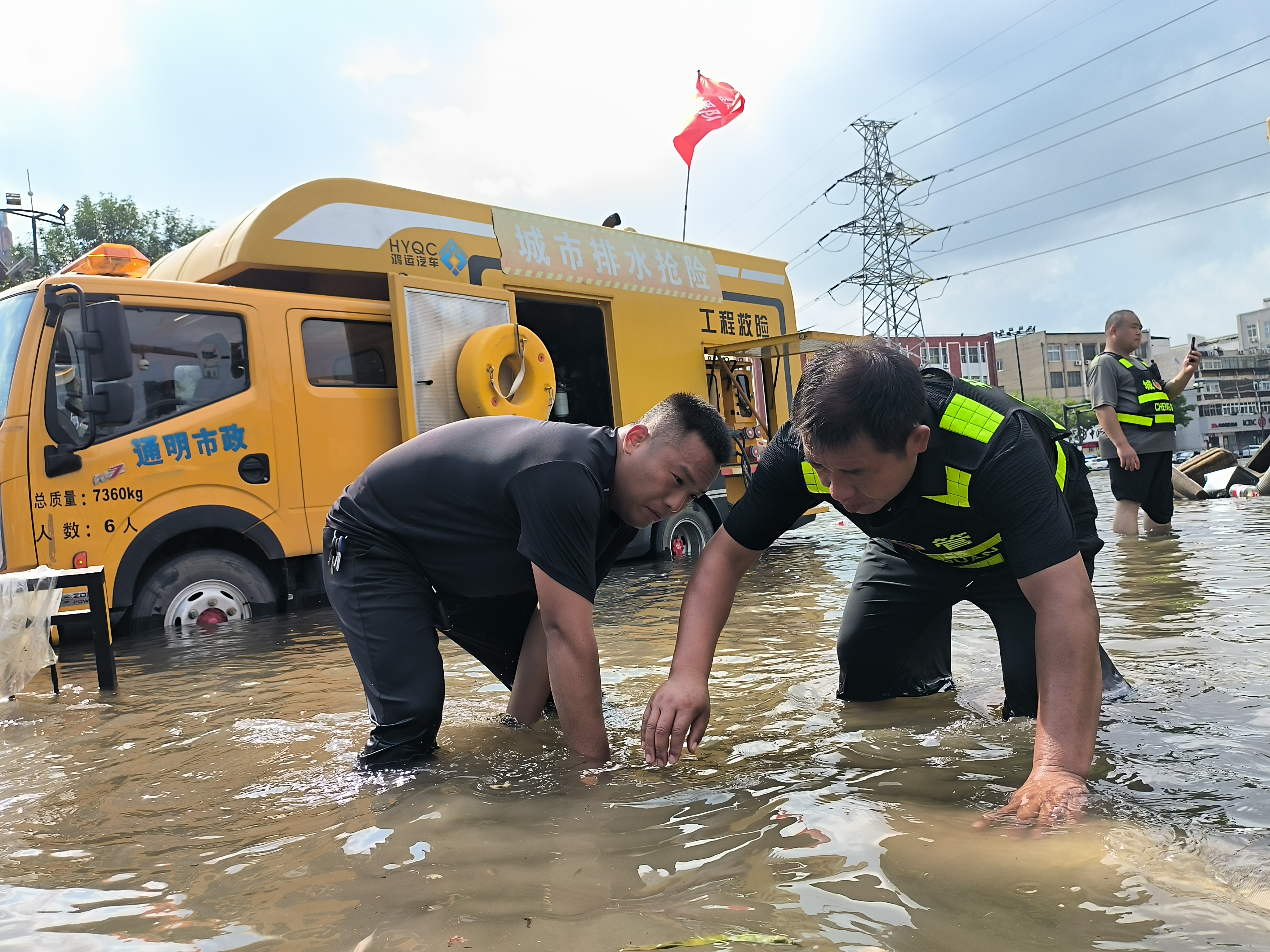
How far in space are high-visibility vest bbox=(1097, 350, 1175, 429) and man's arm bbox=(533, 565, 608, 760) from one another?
6.15m

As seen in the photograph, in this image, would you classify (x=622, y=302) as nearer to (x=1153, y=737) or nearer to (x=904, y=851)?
(x=1153, y=737)

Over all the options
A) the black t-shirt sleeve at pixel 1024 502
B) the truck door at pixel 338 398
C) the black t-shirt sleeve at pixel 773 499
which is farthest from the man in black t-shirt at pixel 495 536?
the truck door at pixel 338 398

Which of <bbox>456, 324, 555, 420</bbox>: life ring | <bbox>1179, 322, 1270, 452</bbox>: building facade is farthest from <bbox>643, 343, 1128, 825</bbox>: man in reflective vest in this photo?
<bbox>1179, 322, 1270, 452</bbox>: building facade

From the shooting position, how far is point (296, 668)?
190 inches

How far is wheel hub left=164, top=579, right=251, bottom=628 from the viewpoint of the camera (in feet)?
19.5

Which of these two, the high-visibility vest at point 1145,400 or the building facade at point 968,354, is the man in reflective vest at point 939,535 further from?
the building facade at point 968,354

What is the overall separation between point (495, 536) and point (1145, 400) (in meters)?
6.28

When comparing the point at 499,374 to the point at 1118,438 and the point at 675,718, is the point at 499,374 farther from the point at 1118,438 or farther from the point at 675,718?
the point at 675,718

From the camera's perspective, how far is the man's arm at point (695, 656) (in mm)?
2527

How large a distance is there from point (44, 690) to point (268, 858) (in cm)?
322

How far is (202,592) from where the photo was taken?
19.9 ft

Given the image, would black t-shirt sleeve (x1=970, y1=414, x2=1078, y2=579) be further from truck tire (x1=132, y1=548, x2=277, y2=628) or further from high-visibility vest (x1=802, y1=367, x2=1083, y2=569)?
truck tire (x1=132, y1=548, x2=277, y2=628)

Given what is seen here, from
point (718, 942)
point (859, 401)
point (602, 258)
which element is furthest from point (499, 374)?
point (718, 942)

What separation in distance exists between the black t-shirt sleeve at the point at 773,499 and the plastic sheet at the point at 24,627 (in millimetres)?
3234
